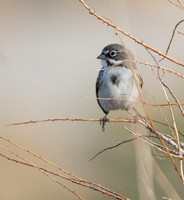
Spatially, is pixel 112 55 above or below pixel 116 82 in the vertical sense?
above

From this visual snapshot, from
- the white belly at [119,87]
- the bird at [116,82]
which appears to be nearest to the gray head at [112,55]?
the bird at [116,82]

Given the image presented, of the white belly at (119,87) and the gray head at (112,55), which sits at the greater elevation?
the gray head at (112,55)

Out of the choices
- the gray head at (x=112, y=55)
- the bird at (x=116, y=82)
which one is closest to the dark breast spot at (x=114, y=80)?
the bird at (x=116, y=82)

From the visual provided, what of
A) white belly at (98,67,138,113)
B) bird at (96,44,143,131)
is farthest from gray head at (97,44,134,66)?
white belly at (98,67,138,113)

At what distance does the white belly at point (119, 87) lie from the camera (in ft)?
16.4

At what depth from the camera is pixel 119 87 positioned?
5008 millimetres

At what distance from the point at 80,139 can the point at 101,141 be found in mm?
802

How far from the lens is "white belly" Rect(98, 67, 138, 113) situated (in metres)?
5.00

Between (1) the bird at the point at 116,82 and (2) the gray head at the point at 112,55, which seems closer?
(1) the bird at the point at 116,82

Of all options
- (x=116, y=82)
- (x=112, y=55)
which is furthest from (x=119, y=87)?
(x=112, y=55)

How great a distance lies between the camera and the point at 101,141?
9.69 m

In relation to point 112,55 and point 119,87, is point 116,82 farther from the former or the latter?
point 112,55

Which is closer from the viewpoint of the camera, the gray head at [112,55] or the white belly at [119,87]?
the white belly at [119,87]

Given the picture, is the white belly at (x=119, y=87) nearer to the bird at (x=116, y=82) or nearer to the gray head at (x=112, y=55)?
the bird at (x=116, y=82)
